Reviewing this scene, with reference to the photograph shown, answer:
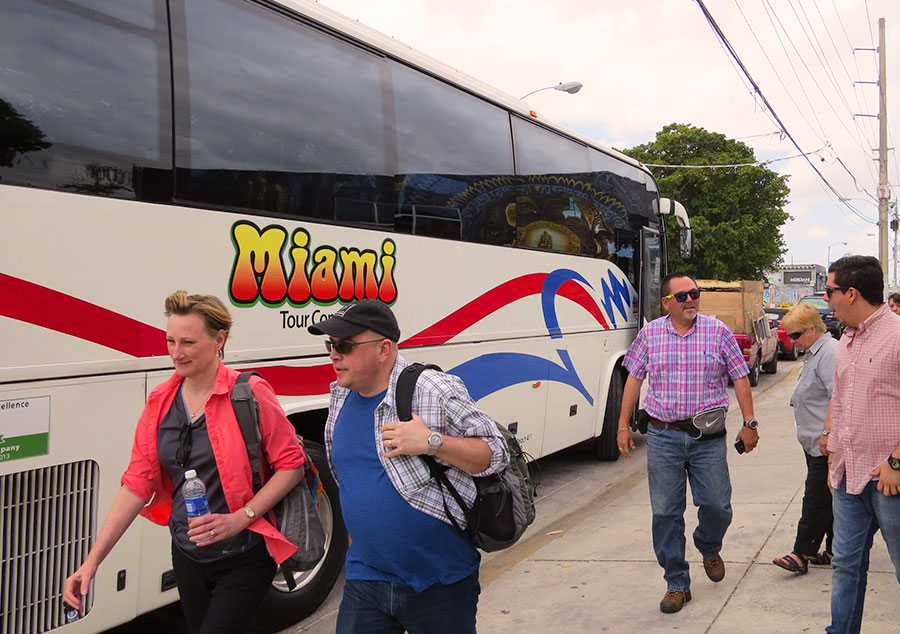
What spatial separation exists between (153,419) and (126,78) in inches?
74.2

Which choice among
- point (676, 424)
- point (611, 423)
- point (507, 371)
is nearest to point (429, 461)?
point (676, 424)

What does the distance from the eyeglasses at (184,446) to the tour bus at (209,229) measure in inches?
40.9

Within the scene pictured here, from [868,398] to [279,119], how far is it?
3438 mm

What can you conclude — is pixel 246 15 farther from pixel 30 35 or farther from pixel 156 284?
pixel 156 284

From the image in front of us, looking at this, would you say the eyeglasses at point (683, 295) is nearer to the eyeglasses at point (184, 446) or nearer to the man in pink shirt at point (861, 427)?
the man in pink shirt at point (861, 427)

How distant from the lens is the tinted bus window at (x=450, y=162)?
228 inches

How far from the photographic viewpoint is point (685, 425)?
4.73m

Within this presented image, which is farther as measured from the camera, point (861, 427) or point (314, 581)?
point (314, 581)

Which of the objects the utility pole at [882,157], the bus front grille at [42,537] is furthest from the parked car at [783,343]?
the bus front grille at [42,537]

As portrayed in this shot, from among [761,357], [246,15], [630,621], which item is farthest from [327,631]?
[761,357]

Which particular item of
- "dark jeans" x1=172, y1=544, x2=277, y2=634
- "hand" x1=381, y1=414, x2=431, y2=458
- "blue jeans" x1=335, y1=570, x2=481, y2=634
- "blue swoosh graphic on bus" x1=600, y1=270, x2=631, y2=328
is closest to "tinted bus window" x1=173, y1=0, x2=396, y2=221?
"dark jeans" x1=172, y1=544, x2=277, y2=634

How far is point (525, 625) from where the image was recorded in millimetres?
4598

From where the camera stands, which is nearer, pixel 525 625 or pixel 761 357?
pixel 525 625

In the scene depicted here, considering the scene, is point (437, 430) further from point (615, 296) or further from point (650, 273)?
point (650, 273)
